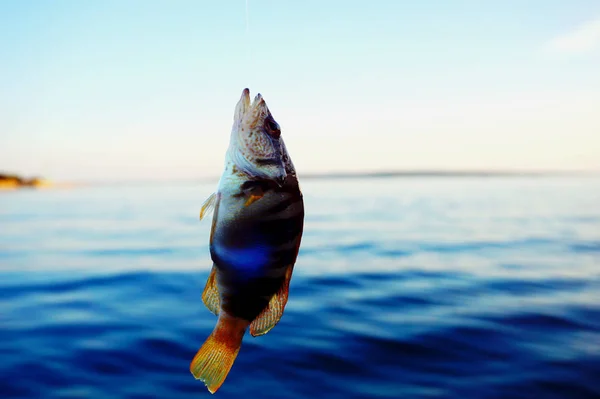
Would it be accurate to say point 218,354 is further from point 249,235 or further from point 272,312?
point 249,235

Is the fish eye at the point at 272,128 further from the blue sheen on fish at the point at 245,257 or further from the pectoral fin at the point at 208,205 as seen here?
the blue sheen on fish at the point at 245,257

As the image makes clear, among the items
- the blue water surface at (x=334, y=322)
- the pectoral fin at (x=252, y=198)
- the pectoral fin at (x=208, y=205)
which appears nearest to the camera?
the pectoral fin at (x=252, y=198)

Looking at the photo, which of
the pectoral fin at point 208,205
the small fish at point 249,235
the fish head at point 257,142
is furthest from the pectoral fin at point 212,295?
the fish head at point 257,142

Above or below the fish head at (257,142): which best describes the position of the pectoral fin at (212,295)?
below

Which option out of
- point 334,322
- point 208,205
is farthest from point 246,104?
point 334,322

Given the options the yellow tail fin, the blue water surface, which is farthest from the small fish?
the blue water surface

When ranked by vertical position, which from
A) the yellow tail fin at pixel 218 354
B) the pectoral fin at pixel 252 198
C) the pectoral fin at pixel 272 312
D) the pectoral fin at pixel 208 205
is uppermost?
the pectoral fin at pixel 252 198
